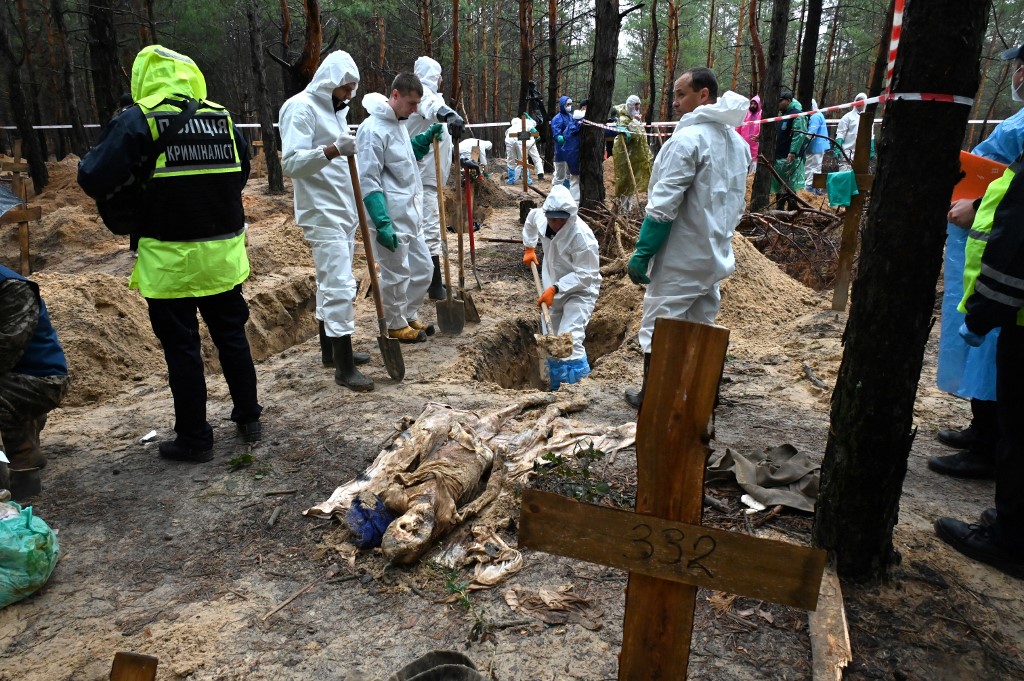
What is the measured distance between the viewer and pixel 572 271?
589cm

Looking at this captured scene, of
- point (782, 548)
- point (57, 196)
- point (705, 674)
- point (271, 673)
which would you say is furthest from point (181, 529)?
point (57, 196)

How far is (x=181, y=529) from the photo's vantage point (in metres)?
3.21

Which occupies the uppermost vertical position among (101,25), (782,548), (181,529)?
(101,25)

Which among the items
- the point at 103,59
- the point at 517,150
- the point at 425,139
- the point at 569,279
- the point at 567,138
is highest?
the point at 103,59

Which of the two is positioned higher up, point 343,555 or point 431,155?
point 431,155

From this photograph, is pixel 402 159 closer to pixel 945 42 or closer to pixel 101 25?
pixel 945 42

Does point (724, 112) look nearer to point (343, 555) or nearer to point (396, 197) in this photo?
point (396, 197)

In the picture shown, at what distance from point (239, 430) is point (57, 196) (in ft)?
39.7

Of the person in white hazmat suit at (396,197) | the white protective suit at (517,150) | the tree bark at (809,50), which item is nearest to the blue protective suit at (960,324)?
the person in white hazmat suit at (396,197)

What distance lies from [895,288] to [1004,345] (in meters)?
0.87

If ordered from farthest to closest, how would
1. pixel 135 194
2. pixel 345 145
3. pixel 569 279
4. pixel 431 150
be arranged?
Answer: pixel 431 150
pixel 569 279
pixel 345 145
pixel 135 194

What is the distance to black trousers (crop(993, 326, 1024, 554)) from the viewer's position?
256 cm

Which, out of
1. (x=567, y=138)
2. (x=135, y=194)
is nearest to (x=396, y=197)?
(x=135, y=194)

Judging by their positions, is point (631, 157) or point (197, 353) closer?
point (197, 353)
